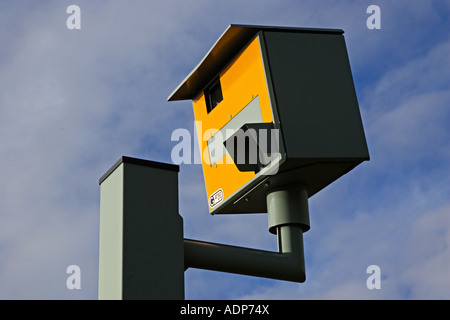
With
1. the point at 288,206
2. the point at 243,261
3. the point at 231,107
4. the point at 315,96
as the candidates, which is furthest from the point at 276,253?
the point at 231,107

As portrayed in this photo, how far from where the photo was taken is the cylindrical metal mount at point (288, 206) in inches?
Result: 91.9

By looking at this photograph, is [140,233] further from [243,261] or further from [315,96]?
[315,96]

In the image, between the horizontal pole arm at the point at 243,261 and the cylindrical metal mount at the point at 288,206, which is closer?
the horizontal pole arm at the point at 243,261

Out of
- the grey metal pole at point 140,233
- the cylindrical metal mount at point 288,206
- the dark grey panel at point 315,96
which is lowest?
the grey metal pole at point 140,233

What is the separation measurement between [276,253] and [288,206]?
1.19 ft

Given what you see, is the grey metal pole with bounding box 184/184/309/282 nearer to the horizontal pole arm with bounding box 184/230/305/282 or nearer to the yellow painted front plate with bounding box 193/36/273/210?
the horizontal pole arm with bounding box 184/230/305/282

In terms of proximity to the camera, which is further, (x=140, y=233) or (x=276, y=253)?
(x=276, y=253)

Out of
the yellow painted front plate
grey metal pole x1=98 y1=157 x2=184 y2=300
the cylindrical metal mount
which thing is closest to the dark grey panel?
the yellow painted front plate

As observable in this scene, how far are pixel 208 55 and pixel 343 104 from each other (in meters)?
0.54

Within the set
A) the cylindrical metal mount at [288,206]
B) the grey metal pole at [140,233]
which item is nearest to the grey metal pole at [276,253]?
the cylindrical metal mount at [288,206]

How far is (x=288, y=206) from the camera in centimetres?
237

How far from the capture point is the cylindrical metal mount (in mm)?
2334

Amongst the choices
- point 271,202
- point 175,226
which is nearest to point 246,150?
point 271,202

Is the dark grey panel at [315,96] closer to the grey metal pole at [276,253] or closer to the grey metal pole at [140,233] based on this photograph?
the grey metal pole at [276,253]
